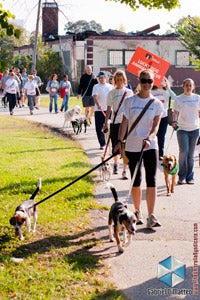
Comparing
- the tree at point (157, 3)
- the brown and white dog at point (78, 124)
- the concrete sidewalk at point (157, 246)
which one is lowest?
the concrete sidewalk at point (157, 246)

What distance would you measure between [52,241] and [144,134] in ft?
5.53

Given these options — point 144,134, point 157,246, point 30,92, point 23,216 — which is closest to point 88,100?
point 30,92

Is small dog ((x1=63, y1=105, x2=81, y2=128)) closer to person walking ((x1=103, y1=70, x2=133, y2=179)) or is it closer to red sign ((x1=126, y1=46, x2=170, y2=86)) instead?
red sign ((x1=126, y1=46, x2=170, y2=86))

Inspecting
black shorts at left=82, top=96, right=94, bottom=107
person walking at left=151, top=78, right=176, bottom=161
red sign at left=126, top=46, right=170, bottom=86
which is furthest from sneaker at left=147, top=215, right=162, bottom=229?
black shorts at left=82, top=96, right=94, bottom=107

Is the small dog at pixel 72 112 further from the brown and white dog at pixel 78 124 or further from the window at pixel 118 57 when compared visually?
the window at pixel 118 57

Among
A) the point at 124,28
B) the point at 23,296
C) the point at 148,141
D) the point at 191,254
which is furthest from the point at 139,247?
the point at 124,28

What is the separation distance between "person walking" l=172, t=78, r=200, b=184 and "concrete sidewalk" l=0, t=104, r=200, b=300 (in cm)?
31

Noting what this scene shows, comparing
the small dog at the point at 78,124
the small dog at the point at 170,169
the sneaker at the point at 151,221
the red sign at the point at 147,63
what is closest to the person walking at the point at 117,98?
the small dog at the point at 170,169

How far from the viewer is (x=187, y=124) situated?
10562 mm

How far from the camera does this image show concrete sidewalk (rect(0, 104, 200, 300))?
5.57 m

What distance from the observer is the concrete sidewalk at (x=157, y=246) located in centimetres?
557

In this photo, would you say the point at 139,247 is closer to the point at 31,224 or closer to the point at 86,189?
the point at 31,224

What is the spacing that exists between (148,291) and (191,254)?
3.86ft

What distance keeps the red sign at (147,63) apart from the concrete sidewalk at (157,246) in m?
3.20
